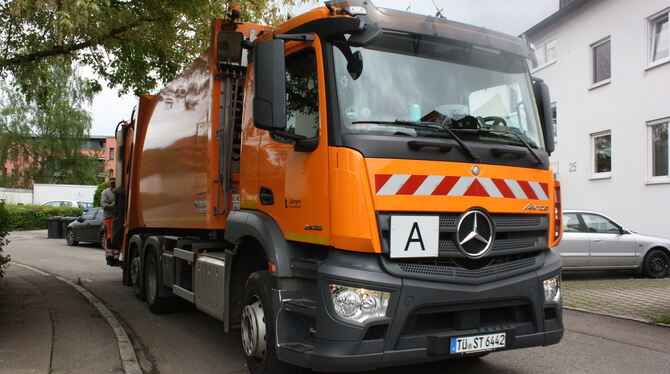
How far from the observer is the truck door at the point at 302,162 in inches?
153

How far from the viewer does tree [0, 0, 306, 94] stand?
661cm

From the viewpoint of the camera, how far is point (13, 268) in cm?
1341

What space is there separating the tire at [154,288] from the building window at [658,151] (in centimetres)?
1266

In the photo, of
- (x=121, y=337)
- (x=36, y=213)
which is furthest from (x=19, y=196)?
(x=121, y=337)

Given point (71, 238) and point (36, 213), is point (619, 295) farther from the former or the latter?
point (36, 213)

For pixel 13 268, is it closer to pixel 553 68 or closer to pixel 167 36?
pixel 167 36

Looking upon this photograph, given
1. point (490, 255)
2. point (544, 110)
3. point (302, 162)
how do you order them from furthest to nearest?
1. point (544, 110)
2. point (302, 162)
3. point (490, 255)

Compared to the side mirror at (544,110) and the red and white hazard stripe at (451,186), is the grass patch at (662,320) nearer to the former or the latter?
the side mirror at (544,110)

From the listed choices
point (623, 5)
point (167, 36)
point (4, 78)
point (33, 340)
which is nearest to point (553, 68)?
point (623, 5)

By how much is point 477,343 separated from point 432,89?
179cm

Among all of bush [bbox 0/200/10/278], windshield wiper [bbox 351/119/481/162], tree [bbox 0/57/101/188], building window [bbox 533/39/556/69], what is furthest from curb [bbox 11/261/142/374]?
tree [bbox 0/57/101/188]

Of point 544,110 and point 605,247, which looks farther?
point 605,247

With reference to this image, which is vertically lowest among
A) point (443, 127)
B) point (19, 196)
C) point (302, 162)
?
point (19, 196)

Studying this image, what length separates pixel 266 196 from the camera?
15.1ft
